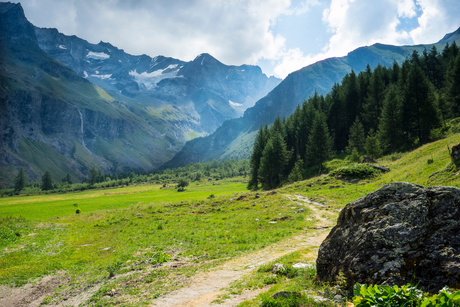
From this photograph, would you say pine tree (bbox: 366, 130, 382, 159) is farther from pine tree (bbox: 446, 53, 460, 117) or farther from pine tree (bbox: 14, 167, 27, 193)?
pine tree (bbox: 14, 167, 27, 193)

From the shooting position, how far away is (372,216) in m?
7.71

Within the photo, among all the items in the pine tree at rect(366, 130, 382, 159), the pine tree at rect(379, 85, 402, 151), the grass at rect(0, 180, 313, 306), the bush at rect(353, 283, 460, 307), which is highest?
the pine tree at rect(379, 85, 402, 151)

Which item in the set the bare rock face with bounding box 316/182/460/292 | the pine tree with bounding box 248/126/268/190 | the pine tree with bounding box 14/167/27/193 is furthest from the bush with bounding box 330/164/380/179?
the pine tree with bounding box 14/167/27/193

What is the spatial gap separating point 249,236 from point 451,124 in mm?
59444

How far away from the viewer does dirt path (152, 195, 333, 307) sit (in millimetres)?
9586

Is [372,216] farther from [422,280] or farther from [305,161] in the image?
[305,161]

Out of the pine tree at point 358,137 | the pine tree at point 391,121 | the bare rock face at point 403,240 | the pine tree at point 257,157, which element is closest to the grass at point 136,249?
the bare rock face at point 403,240

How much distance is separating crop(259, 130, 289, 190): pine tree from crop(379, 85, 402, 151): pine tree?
27714 millimetres

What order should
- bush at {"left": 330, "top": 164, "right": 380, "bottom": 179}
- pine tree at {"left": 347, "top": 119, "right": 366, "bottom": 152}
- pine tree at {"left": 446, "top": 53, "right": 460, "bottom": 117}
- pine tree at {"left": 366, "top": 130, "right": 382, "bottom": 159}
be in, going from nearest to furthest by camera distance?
bush at {"left": 330, "top": 164, "right": 380, "bottom": 179} < pine tree at {"left": 446, "top": 53, "right": 460, "bottom": 117} < pine tree at {"left": 366, "top": 130, "right": 382, "bottom": 159} < pine tree at {"left": 347, "top": 119, "right": 366, "bottom": 152}

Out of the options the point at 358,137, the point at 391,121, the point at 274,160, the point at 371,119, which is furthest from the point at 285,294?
the point at 371,119

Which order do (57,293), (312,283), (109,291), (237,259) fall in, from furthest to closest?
(237,259), (57,293), (109,291), (312,283)

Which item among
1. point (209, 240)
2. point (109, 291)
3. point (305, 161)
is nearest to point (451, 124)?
point (305, 161)

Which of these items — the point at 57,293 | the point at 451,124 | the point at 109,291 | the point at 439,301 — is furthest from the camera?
the point at 451,124

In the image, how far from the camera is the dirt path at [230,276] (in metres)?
9.59
